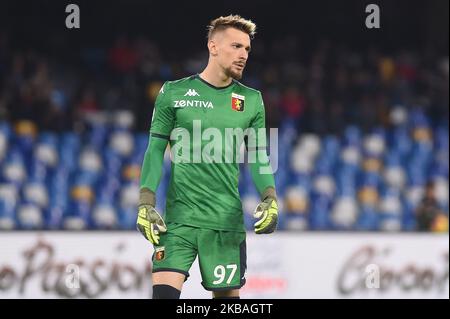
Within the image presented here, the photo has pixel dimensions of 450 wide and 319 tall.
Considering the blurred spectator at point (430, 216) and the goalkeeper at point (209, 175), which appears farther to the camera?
the blurred spectator at point (430, 216)

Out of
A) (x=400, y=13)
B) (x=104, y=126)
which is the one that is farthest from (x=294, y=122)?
(x=400, y=13)

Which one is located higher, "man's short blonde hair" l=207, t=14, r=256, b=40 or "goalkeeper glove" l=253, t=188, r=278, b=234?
"man's short blonde hair" l=207, t=14, r=256, b=40

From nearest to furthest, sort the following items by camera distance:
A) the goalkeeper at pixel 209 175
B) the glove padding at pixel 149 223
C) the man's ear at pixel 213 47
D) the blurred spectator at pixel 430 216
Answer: the glove padding at pixel 149 223, the goalkeeper at pixel 209 175, the man's ear at pixel 213 47, the blurred spectator at pixel 430 216

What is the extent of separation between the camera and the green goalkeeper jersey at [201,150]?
17.8 ft

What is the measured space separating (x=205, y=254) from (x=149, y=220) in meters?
0.38

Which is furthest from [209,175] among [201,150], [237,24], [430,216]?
[430,216]

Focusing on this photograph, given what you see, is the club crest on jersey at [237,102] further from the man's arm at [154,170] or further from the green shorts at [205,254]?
the green shorts at [205,254]

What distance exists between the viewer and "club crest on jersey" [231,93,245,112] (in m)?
5.50

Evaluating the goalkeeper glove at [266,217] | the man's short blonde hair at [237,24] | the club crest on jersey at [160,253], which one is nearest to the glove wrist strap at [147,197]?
the club crest on jersey at [160,253]

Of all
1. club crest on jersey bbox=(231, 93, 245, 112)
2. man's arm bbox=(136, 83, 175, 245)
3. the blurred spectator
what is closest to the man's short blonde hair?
club crest on jersey bbox=(231, 93, 245, 112)

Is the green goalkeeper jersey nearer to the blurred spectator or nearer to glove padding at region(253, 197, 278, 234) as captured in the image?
glove padding at region(253, 197, 278, 234)

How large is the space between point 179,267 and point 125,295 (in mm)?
5501

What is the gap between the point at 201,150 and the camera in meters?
5.42

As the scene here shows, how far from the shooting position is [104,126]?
1270cm
